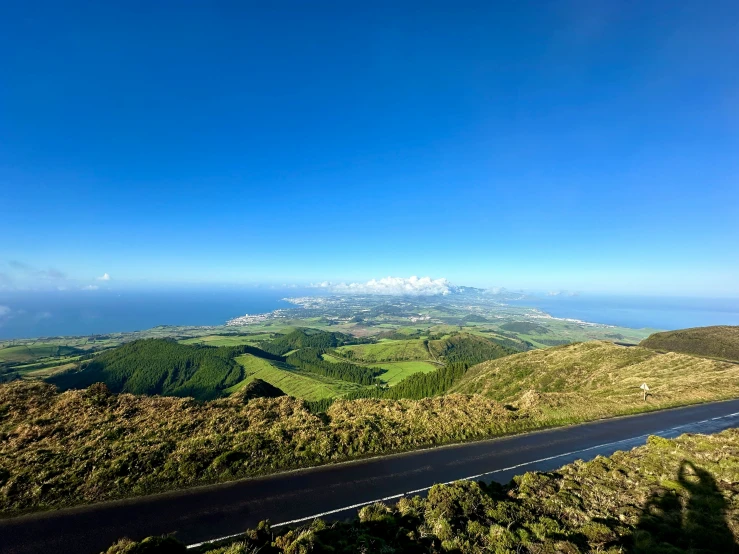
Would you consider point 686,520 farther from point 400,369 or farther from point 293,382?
point 400,369

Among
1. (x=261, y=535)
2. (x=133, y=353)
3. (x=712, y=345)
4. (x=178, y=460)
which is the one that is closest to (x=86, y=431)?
(x=178, y=460)

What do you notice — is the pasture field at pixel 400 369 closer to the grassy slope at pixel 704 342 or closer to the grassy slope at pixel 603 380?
the grassy slope at pixel 603 380

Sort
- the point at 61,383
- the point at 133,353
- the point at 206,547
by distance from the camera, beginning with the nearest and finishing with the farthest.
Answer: the point at 206,547 → the point at 61,383 → the point at 133,353

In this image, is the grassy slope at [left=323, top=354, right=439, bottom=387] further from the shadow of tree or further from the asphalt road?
the shadow of tree

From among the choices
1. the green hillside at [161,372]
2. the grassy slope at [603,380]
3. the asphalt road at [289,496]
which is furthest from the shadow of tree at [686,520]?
the green hillside at [161,372]

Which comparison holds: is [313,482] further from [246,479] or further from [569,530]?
[569,530]

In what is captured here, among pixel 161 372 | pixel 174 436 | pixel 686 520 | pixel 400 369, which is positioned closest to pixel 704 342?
pixel 686 520

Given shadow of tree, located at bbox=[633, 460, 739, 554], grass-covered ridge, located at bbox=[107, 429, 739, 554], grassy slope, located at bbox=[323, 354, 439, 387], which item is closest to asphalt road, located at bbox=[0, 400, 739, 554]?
grass-covered ridge, located at bbox=[107, 429, 739, 554]
